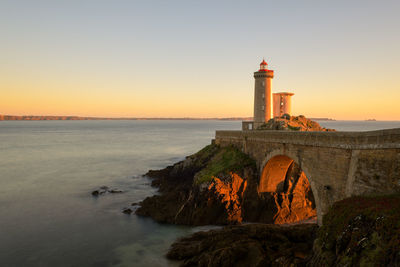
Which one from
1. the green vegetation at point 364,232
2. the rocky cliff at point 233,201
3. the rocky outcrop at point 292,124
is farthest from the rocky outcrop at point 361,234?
the rocky outcrop at point 292,124

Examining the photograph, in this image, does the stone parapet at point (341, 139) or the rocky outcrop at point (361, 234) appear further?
the stone parapet at point (341, 139)

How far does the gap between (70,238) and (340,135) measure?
21867 millimetres

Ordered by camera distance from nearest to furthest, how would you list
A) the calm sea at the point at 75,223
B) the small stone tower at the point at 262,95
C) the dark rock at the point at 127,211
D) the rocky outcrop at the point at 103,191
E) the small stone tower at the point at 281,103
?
the calm sea at the point at 75,223 < the dark rock at the point at 127,211 < the rocky outcrop at the point at 103,191 < the small stone tower at the point at 262,95 < the small stone tower at the point at 281,103

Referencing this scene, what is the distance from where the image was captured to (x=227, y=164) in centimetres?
2883

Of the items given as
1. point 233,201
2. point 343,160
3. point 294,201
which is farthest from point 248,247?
point 294,201

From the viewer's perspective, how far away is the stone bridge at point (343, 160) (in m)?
12.1

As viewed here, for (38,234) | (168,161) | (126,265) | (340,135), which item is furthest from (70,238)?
(168,161)

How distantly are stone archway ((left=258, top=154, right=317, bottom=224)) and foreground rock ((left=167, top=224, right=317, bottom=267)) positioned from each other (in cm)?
413

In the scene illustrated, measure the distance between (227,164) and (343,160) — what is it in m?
15.1

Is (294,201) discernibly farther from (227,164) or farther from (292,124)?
(292,124)

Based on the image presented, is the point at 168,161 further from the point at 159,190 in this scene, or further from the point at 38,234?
the point at 38,234

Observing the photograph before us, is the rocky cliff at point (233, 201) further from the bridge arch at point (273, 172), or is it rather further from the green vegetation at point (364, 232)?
the green vegetation at point (364, 232)

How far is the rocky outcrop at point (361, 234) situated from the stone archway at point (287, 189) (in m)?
11.7

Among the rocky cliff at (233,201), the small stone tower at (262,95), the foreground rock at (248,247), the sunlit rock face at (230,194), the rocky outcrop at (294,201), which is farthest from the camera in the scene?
the small stone tower at (262,95)
